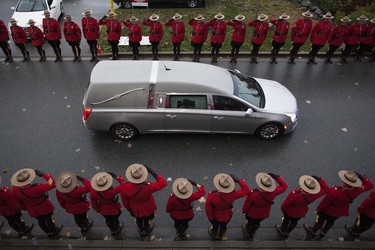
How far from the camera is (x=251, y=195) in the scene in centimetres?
562

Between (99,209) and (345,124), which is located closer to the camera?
(99,209)

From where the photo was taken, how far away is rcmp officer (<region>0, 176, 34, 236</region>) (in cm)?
553

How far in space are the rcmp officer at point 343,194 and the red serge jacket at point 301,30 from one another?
691 cm

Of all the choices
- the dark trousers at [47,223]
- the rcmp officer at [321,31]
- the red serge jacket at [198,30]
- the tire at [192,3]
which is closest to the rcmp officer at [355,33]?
the rcmp officer at [321,31]

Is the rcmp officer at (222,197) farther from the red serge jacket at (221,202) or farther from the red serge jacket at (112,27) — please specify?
the red serge jacket at (112,27)

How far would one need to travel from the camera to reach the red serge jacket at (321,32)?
36.9 feet

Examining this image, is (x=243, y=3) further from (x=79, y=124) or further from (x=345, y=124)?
(x=79, y=124)

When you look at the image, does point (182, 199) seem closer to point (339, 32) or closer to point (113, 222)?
point (113, 222)

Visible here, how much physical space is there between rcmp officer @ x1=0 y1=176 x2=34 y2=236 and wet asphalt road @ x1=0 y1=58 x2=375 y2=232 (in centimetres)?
74

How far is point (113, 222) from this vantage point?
6156mm

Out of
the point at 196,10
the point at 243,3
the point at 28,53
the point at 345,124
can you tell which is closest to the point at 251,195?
the point at 345,124

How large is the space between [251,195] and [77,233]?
3532mm

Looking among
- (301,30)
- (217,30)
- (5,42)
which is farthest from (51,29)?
(301,30)

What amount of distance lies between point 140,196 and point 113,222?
1.11m
